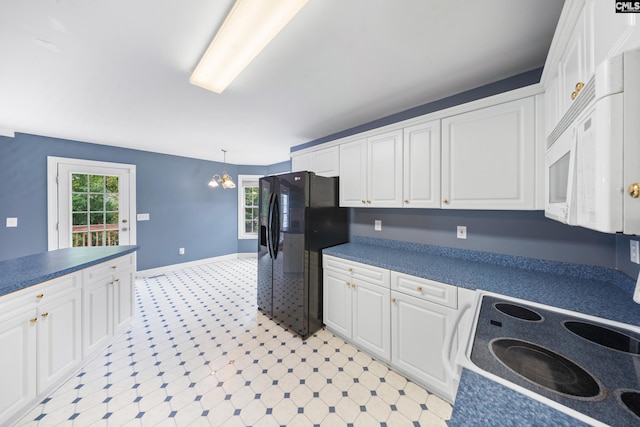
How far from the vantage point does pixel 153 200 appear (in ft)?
13.5

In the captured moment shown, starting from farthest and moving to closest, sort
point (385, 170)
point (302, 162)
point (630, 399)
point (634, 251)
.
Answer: point (302, 162), point (385, 170), point (634, 251), point (630, 399)

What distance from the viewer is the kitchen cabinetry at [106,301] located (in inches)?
72.1

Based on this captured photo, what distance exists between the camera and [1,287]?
4.16ft

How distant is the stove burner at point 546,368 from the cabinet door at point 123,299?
116 inches

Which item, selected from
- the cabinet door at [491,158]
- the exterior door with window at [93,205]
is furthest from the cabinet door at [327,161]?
the exterior door with window at [93,205]

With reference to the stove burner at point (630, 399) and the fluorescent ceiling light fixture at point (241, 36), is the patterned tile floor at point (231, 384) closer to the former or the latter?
the stove burner at point (630, 399)

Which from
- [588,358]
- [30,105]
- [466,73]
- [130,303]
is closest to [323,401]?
[588,358]

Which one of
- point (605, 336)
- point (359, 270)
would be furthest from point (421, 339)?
point (605, 336)

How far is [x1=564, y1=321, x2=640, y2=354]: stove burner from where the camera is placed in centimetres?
81

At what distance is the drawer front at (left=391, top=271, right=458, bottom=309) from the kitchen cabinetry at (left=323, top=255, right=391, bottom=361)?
10 centimetres

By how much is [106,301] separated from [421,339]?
275 centimetres

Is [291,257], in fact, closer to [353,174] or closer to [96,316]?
[353,174]

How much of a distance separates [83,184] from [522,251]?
18.1 feet

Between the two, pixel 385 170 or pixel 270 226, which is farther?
pixel 270 226
